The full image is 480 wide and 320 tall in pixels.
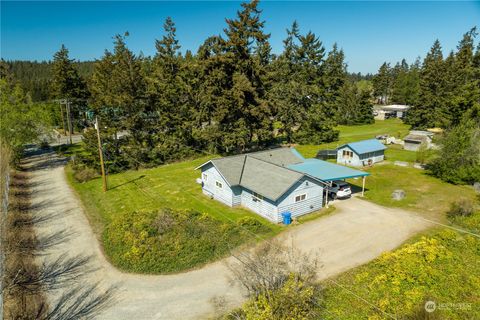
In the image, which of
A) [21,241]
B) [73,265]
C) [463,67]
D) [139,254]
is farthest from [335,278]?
[463,67]

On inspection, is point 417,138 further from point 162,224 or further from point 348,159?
point 162,224

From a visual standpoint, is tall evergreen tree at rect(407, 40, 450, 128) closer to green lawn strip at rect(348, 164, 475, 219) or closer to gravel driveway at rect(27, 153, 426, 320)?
green lawn strip at rect(348, 164, 475, 219)

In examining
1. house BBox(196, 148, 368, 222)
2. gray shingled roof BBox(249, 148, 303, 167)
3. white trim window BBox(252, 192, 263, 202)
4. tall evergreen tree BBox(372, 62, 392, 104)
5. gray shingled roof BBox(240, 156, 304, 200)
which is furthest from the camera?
tall evergreen tree BBox(372, 62, 392, 104)

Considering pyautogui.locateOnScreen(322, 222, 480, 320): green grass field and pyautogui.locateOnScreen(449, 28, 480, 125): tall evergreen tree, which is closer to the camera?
pyautogui.locateOnScreen(322, 222, 480, 320): green grass field

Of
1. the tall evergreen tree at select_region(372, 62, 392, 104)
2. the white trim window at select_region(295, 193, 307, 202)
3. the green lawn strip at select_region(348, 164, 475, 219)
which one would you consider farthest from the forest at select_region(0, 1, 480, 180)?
the tall evergreen tree at select_region(372, 62, 392, 104)

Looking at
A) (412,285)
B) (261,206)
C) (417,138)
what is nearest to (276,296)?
(412,285)

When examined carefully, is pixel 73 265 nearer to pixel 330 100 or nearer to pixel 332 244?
pixel 332 244

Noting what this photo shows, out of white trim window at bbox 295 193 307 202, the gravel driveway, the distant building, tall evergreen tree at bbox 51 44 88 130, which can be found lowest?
the gravel driveway

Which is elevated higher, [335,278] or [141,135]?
[141,135]
